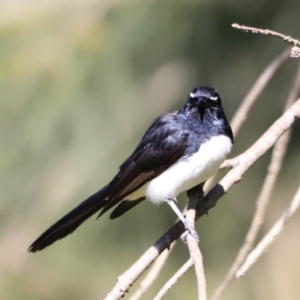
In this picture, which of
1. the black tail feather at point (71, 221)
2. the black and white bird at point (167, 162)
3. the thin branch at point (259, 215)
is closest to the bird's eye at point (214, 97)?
the black and white bird at point (167, 162)

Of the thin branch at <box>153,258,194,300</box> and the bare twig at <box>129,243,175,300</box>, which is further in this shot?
the bare twig at <box>129,243,175,300</box>

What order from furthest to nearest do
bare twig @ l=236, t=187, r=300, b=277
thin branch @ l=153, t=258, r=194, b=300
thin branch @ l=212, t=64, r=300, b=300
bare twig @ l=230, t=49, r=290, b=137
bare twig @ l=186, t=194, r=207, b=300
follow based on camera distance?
bare twig @ l=230, t=49, r=290, b=137, thin branch @ l=212, t=64, r=300, b=300, bare twig @ l=236, t=187, r=300, b=277, thin branch @ l=153, t=258, r=194, b=300, bare twig @ l=186, t=194, r=207, b=300

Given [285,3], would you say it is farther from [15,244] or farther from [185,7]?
[15,244]

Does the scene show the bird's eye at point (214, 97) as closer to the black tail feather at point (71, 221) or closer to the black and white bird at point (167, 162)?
the black and white bird at point (167, 162)

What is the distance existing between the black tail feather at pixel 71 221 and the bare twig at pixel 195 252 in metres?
0.40

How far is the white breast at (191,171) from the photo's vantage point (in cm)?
208

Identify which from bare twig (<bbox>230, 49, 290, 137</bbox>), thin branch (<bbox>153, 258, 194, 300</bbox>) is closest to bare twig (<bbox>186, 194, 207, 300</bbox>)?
thin branch (<bbox>153, 258, 194, 300</bbox>)

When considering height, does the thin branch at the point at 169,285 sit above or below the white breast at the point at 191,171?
below

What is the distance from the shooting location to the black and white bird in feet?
7.00

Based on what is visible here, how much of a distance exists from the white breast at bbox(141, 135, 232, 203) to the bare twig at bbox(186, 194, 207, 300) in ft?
0.27

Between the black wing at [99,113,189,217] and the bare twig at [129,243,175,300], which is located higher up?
the black wing at [99,113,189,217]

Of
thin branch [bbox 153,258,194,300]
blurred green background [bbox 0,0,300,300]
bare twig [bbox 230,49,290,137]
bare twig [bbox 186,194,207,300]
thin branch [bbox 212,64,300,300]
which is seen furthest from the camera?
blurred green background [bbox 0,0,300,300]

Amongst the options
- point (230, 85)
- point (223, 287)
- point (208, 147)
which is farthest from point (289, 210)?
point (230, 85)

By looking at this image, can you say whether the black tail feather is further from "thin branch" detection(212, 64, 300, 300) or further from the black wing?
"thin branch" detection(212, 64, 300, 300)
